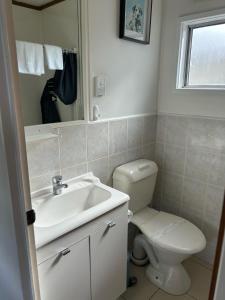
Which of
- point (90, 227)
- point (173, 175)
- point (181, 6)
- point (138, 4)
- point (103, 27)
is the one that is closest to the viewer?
point (90, 227)

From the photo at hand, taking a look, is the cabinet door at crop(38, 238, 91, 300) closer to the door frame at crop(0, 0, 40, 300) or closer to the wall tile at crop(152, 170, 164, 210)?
the door frame at crop(0, 0, 40, 300)

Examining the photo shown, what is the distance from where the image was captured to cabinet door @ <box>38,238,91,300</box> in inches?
40.4

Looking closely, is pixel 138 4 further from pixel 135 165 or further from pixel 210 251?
pixel 210 251

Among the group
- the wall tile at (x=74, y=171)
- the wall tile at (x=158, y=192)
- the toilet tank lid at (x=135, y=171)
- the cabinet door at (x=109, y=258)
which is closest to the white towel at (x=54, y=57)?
the wall tile at (x=74, y=171)

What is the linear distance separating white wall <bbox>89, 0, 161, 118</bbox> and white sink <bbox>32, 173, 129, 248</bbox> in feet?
1.71

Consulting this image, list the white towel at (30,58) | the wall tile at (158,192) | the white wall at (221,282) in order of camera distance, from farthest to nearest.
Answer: the wall tile at (158,192) < the white towel at (30,58) < the white wall at (221,282)

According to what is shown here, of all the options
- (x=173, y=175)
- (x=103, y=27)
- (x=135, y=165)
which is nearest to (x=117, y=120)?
(x=135, y=165)

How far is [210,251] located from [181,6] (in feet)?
6.53

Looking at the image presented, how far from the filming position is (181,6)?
1.73 meters

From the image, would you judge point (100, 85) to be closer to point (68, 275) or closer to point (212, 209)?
point (68, 275)

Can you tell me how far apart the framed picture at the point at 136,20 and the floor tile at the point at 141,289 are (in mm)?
1825

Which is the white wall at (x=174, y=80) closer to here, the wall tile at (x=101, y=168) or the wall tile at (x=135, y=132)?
the wall tile at (x=135, y=132)

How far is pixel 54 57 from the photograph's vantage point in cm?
133

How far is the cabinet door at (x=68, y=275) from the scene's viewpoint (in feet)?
3.37
